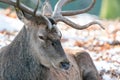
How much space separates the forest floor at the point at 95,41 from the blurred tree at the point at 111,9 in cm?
821

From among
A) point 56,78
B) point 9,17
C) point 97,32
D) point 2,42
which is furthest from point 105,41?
point 56,78

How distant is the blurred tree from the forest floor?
8212 millimetres

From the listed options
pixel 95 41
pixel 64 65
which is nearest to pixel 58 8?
pixel 64 65

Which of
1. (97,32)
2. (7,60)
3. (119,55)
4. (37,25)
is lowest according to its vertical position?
(97,32)

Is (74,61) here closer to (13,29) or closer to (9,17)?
(13,29)

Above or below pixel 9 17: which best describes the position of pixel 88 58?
above

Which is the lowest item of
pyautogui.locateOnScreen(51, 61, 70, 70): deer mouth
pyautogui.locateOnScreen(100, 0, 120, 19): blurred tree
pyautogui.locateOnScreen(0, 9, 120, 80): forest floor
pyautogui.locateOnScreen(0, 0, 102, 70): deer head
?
pyautogui.locateOnScreen(100, 0, 120, 19): blurred tree

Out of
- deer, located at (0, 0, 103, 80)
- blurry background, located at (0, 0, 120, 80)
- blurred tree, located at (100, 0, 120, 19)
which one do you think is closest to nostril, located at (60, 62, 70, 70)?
deer, located at (0, 0, 103, 80)

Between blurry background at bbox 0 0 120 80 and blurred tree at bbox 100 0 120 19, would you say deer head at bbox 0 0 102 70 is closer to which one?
blurry background at bbox 0 0 120 80

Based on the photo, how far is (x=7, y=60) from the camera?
9.34m

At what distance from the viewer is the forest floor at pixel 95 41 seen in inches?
483

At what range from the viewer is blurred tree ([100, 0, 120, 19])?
2750cm

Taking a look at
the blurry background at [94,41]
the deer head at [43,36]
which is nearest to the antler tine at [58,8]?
the deer head at [43,36]

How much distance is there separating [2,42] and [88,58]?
206 centimetres
